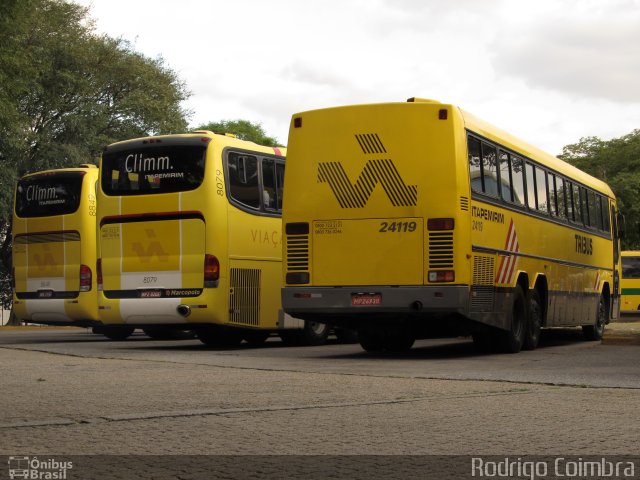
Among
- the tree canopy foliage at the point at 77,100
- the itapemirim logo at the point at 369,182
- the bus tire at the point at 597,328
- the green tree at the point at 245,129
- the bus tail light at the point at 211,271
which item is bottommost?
the bus tire at the point at 597,328

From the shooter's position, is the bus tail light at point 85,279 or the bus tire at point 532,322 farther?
the bus tail light at point 85,279

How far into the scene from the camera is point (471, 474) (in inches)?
247

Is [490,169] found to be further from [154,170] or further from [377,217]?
[154,170]

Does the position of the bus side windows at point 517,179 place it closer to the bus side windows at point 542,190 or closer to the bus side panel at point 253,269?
the bus side windows at point 542,190

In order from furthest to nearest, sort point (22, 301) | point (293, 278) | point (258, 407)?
point (22, 301), point (293, 278), point (258, 407)

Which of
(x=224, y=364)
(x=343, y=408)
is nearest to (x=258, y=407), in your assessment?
(x=343, y=408)

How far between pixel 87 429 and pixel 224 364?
710 centimetres

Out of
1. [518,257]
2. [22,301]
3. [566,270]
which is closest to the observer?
[518,257]

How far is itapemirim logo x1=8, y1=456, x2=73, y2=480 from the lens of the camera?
19.9 feet

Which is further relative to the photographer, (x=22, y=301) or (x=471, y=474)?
(x=22, y=301)

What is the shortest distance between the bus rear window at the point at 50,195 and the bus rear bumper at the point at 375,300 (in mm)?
8331

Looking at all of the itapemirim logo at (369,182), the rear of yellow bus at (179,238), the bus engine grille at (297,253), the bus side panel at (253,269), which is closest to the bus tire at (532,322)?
the itapemirim logo at (369,182)

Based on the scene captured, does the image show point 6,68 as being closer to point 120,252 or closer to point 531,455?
point 120,252

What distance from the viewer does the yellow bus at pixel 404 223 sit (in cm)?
1600
